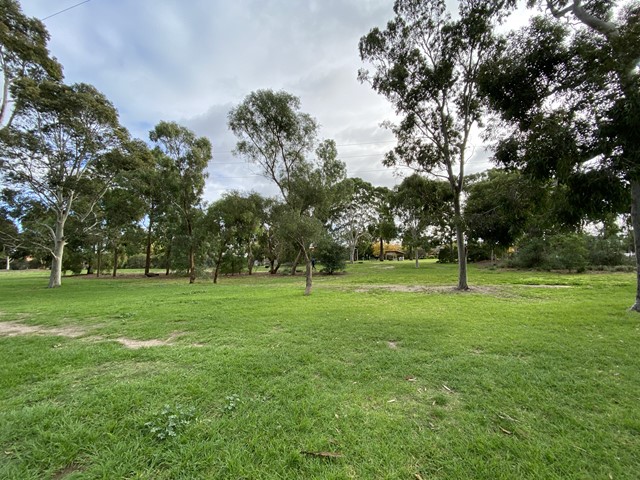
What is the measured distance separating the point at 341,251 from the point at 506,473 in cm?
2163

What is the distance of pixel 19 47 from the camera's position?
1054 cm

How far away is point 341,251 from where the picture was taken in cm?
2339

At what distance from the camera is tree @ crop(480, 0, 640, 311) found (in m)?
3.84

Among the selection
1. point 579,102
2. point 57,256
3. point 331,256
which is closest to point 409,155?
point 579,102

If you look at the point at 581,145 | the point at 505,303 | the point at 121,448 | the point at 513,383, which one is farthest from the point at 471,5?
the point at 121,448

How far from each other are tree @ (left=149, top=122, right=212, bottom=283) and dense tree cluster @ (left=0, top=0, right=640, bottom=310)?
78 millimetres

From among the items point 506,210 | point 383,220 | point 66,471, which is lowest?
point 66,471

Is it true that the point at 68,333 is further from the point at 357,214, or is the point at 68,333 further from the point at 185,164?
the point at 357,214

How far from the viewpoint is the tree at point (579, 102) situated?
151 inches

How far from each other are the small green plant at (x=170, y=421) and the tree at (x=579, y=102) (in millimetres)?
6022

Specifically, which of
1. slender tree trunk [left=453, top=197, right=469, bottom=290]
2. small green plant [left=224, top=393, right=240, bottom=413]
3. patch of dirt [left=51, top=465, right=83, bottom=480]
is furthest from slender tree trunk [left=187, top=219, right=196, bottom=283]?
patch of dirt [left=51, top=465, right=83, bottom=480]

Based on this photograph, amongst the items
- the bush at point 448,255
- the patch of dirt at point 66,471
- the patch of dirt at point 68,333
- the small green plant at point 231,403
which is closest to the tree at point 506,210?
the small green plant at point 231,403

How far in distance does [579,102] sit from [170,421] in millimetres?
7340

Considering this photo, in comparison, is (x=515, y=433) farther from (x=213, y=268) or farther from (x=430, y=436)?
(x=213, y=268)
